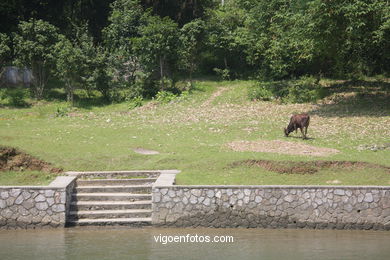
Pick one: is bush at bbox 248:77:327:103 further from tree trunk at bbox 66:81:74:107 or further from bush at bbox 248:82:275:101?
tree trunk at bbox 66:81:74:107

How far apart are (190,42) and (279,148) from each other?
19938 millimetres

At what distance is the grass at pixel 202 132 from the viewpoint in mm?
19766

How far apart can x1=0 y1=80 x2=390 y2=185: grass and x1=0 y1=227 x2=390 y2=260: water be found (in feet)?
9.20

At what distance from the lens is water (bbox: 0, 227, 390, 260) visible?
45.7 feet

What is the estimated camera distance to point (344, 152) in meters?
21.6

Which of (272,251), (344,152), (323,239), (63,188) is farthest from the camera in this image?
(344,152)

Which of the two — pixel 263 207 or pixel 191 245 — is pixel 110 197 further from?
pixel 263 207

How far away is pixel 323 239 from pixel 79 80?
84.4ft

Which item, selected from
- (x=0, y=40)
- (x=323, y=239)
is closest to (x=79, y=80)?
(x=0, y=40)

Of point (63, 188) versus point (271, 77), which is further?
point (271, 77)

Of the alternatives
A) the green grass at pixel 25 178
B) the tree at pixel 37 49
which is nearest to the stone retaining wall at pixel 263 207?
the green grass at pixel 25 178

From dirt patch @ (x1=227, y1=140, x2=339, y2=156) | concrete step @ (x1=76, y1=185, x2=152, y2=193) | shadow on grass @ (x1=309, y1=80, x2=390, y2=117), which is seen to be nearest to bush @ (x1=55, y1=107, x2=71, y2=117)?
dirt patch @ (x1=227, y1=140, x2=339, y2=156)

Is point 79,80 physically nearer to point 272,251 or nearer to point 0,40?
point 0,40

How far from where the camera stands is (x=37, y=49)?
36.5m
